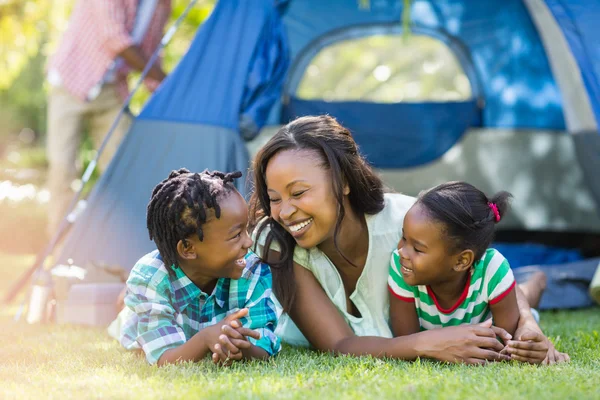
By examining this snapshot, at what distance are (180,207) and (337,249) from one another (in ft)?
1.83

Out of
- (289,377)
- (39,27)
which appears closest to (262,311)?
(289,377)

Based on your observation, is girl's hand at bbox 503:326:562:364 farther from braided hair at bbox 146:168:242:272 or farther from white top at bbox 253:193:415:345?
braided hair at bbox 146:168:242:272

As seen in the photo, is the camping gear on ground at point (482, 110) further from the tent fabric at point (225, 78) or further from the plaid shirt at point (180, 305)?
the plaid shirt at point (180, 305)

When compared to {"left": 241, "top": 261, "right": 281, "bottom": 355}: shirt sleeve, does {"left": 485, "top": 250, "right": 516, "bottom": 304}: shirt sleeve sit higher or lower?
higher

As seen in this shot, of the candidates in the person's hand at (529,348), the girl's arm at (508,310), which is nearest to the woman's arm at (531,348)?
the person's hand at (529,348)

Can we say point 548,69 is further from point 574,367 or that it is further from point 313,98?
point 574,367

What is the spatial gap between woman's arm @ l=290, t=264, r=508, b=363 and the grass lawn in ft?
0.17

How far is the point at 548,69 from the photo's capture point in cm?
409

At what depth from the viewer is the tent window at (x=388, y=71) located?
4254 millimetres

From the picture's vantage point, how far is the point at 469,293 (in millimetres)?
2234

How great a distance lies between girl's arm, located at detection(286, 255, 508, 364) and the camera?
203 cm

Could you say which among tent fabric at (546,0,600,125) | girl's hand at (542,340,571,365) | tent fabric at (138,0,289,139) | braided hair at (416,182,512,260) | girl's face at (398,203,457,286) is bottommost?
girl's hand at (542,340,571,365)

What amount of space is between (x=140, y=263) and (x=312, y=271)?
1.82 ft

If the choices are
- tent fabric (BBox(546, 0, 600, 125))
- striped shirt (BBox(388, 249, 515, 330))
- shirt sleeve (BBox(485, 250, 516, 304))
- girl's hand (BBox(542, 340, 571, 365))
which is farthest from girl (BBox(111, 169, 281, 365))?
tent fabric (BBox(546, 0, 600, 125))
